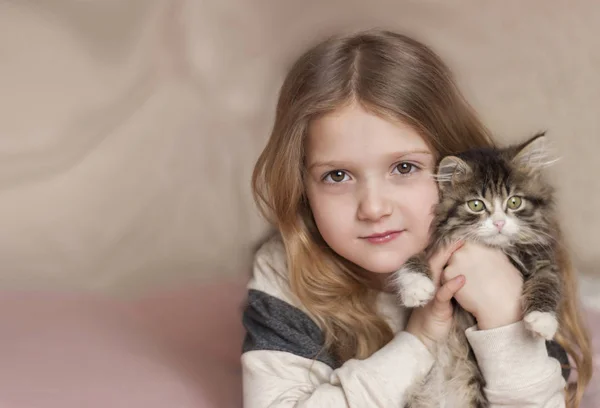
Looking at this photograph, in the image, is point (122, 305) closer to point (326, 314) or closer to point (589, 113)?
point (326, 314)

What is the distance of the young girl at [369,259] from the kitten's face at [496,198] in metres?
0.04

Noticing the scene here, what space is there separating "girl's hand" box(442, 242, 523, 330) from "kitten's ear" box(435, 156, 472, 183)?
0.14 meters

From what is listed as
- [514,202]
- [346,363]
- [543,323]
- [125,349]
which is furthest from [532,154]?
[125,349]

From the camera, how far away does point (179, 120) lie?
A: 2.84 metres

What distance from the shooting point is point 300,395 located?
1719 mm

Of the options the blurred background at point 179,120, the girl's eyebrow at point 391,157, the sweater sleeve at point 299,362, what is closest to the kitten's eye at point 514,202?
the girl's eyebrow at point 391,157

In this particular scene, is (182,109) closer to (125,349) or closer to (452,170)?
(125,349)

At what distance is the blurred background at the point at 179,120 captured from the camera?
2.70 m

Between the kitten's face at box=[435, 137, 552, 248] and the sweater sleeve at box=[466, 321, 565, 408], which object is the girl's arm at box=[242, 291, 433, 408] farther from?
the kitten's face at box=[435, 137, 552, 248]

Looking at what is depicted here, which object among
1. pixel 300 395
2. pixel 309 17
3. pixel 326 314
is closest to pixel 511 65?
pixel 309 17

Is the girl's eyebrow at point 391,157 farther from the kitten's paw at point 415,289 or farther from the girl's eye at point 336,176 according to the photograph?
the kitten's paw at point 415,289

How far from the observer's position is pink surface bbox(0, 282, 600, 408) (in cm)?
198

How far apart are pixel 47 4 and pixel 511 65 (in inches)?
61.6

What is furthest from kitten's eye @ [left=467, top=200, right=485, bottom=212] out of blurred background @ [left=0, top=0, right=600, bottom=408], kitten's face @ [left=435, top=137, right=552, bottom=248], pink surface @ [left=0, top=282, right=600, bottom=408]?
blurred background @ [left=0, top=0, right=600, bottom=408]
